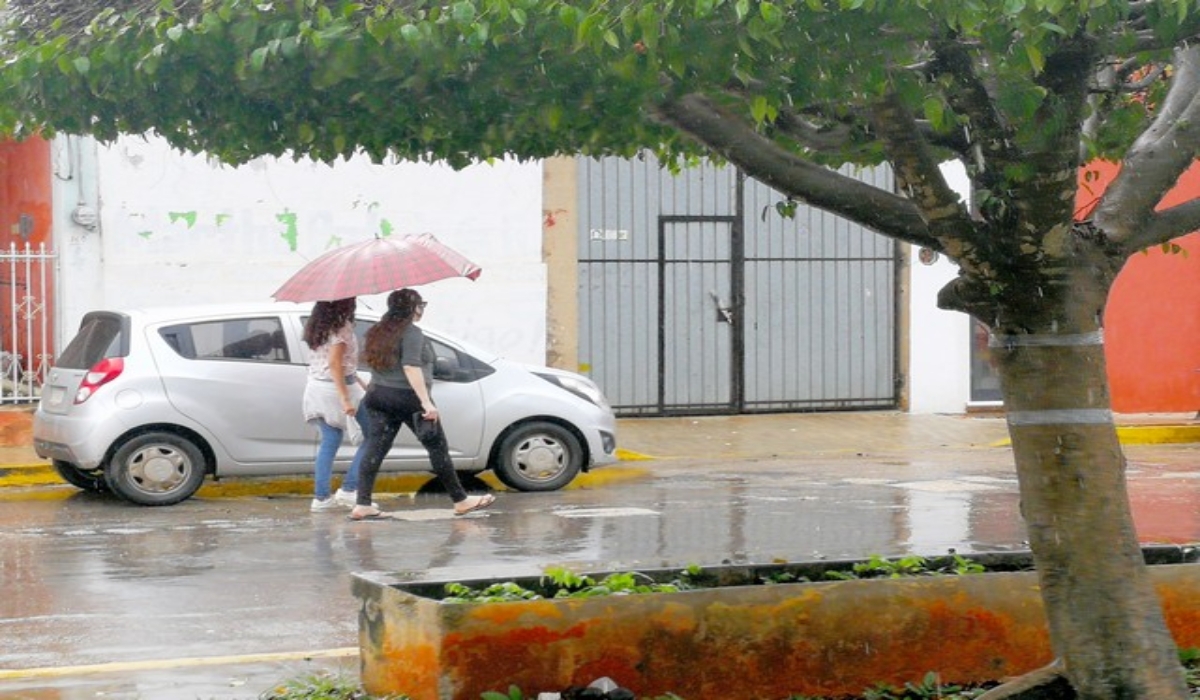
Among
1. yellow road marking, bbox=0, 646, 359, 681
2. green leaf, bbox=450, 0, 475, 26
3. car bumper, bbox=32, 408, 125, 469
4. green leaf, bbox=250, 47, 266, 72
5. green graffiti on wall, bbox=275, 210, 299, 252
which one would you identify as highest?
green graffiti on wall, bbox=275, 210, 299, 252

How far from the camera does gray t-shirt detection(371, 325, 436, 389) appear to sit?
1206cm

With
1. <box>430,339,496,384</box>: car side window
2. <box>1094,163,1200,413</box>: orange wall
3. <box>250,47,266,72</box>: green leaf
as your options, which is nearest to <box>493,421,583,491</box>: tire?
<box>430,339,496,384</box>: car side window

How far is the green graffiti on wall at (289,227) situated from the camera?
18.5 m

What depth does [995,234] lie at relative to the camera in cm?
567

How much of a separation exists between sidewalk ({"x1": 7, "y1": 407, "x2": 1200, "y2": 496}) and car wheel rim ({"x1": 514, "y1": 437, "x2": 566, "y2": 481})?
60.2 inches

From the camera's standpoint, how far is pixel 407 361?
12.1 metres

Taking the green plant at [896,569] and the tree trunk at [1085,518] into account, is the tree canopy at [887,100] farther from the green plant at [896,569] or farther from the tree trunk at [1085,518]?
the green plant at [896,569]

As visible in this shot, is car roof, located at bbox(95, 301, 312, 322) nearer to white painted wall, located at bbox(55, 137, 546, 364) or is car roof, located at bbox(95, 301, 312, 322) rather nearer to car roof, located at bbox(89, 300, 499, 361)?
car roof, located at bbox(89, 300, 499, 361)

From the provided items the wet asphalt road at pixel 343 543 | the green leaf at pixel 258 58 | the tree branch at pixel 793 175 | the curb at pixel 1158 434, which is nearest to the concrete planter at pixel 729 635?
the wet asphalt road at pixel 343 543

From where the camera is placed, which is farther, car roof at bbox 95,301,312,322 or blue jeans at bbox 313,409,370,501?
car roof at bbox 95,301,312,322

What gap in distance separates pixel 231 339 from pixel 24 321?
6.41 meters

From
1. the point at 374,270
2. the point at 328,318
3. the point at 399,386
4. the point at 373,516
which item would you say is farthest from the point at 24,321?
the point at 399,386

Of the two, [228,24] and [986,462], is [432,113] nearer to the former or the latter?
[228,24]

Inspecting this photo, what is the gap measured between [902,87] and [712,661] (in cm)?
210
